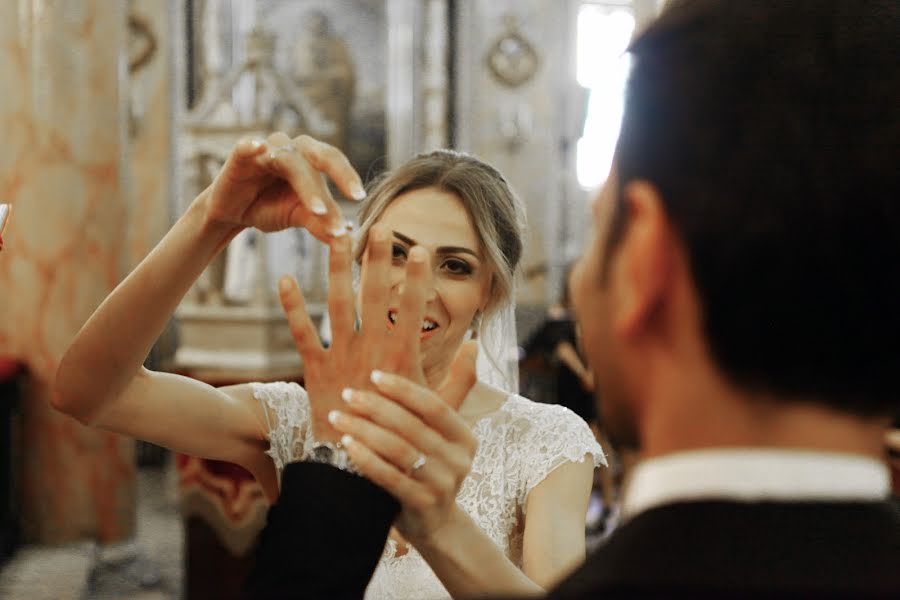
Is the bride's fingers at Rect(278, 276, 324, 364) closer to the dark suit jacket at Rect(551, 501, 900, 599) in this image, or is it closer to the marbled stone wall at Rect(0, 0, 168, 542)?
the dark suit jacket at Rect(551, 501, 900, 599)

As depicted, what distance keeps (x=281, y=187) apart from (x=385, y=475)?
0.64m

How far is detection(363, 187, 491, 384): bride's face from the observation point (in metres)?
2.09

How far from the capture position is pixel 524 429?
6.91 feet

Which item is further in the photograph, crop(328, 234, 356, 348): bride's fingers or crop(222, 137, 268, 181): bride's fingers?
crop(222, 137, 268, 181): bride's fingers

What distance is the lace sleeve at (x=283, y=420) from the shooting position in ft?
6.26

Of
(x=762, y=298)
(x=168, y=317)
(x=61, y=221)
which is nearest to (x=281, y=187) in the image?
(x=168, y=317)

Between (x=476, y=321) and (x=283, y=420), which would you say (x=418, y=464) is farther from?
(x=476, y=321)

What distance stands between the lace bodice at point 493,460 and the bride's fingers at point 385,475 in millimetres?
933

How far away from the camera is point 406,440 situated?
3.18 ft

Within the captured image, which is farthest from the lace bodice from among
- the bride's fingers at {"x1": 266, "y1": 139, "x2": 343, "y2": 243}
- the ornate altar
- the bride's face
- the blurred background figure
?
the blurred background figure

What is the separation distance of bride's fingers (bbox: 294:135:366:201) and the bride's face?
0.74 m

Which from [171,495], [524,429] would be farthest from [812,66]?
[171,495]

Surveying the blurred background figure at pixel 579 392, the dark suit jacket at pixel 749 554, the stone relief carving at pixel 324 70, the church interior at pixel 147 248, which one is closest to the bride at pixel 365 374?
the dark suit jacket at pixel 749 554

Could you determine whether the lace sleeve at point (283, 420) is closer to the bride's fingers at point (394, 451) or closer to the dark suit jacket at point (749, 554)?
the bride's fingers at point (394, 451)
